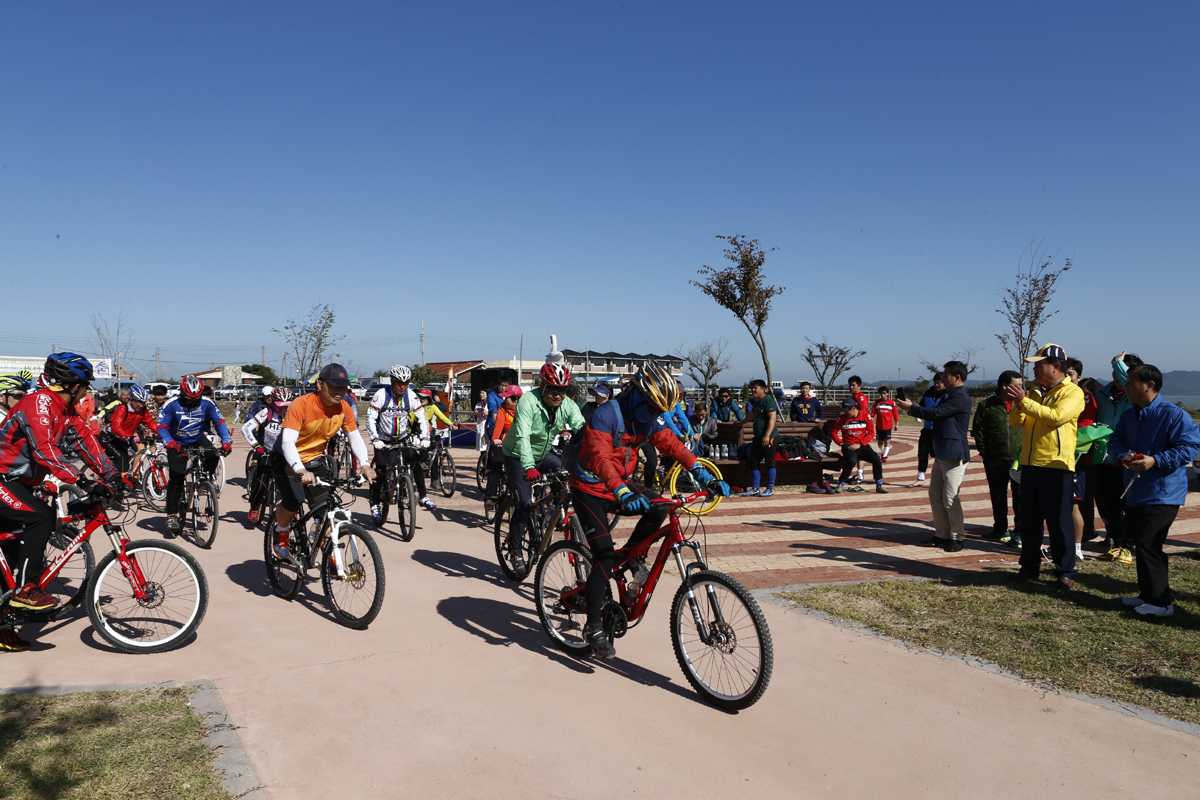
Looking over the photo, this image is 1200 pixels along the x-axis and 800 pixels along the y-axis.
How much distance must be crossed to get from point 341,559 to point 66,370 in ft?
7.25

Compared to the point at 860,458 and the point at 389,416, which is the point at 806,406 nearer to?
the point at 860,458

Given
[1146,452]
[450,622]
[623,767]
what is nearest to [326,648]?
[450,622]

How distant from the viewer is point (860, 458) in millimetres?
12695

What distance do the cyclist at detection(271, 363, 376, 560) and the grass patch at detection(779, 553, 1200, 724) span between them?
393cm

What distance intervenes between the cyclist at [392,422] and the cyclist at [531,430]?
3050 millimetres

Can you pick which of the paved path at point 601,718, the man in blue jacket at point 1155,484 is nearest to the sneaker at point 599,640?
the paved path at point 601,718

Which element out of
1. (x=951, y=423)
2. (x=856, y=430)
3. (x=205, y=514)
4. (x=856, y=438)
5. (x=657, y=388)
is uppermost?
(x=657, y=388)

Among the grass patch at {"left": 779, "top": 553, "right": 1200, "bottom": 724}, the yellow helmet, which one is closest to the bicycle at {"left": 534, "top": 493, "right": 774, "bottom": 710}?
the yellow helmet

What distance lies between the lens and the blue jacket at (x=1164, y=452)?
5.47 m

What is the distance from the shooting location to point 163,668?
4.41 meters

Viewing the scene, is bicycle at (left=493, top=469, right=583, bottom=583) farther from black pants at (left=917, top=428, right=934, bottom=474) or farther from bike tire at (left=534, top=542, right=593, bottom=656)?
black pants at (left=917, top=428, right=934, bottom=474)

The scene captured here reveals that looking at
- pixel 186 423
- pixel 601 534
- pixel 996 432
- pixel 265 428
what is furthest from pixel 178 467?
pixel 996 432

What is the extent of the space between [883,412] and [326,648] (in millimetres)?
13184

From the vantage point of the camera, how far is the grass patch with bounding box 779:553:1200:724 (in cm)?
427
